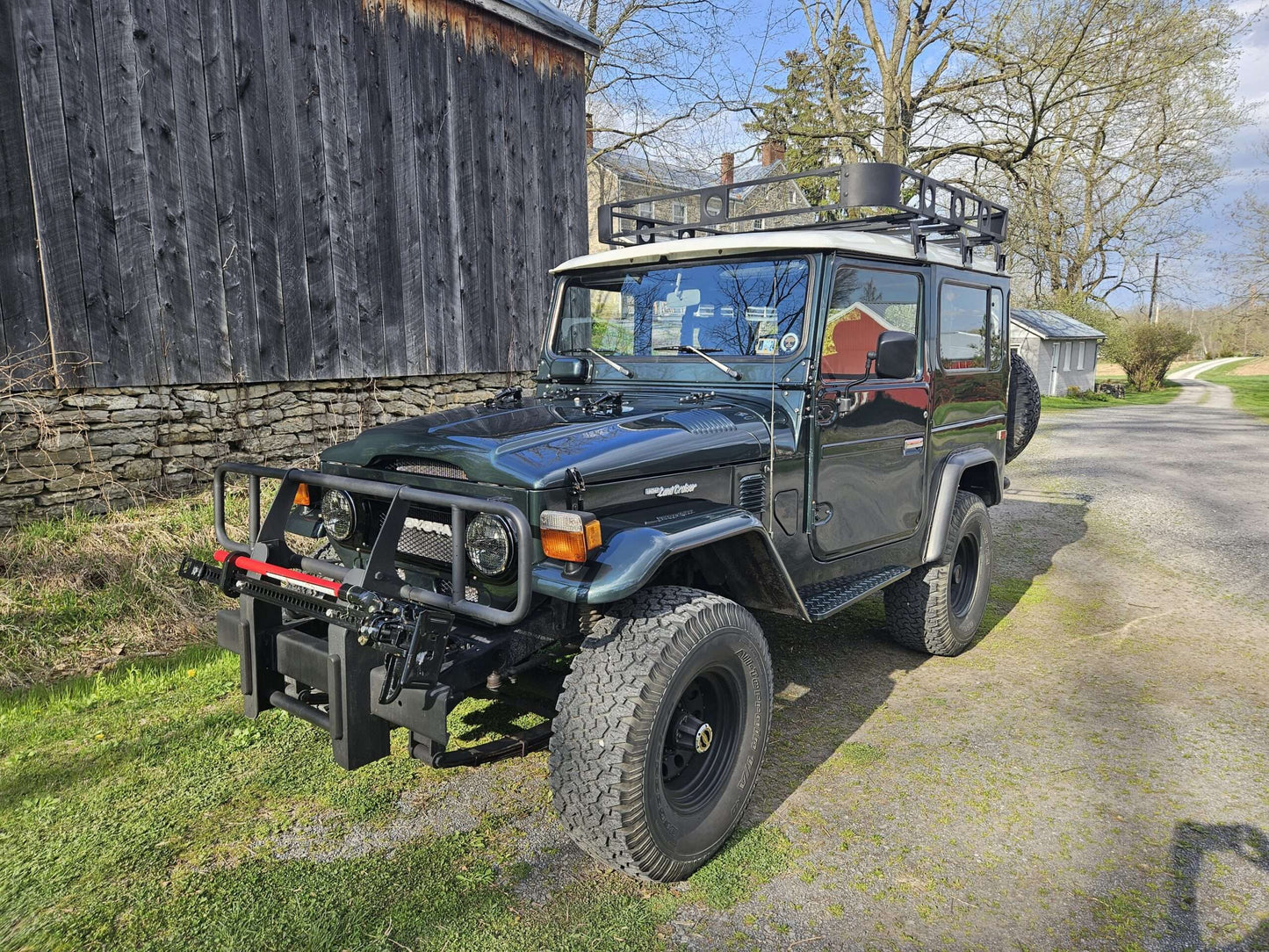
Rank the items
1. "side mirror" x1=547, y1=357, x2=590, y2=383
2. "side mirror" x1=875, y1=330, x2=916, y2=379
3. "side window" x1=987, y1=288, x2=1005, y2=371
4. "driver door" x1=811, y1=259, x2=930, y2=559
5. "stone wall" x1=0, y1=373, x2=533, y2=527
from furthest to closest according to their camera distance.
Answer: "stone wall" x1=0, y1=373, x2=533, y2=527, "side window" x1=987, y1=288, x2=1005, y2=371, "side mirror" x1=547, y1=357, x2=590, y2=383, "driver door" x1=811, y1=259, x2=930, y2=559, "side mirror" x1=875, y1=330, x2=916, y2=379

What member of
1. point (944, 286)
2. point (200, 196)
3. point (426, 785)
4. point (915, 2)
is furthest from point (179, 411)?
point (915, 2)

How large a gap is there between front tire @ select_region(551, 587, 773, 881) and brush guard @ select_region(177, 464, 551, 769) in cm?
38

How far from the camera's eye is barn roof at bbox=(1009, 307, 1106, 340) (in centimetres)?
3034

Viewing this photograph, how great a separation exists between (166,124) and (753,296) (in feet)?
17.2

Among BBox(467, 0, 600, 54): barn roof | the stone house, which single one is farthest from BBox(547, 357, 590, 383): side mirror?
the stone house

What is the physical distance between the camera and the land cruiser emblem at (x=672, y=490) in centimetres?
302

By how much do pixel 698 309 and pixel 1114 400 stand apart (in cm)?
3152

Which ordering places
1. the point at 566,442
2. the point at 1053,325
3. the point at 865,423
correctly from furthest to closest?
the point at 1053,325 < the point at 865,423 < the point at 566,442

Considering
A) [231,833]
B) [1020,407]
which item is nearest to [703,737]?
[231,833]

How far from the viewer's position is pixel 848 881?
2805 millimetres

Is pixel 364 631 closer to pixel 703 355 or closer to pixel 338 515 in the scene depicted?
pixel 338 515

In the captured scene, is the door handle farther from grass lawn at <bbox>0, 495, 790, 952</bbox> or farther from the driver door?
grass lawn at <bbox>0, 495, 790, 952</bbox>

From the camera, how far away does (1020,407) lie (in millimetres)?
6223

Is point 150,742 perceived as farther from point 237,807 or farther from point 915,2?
point 915,2
